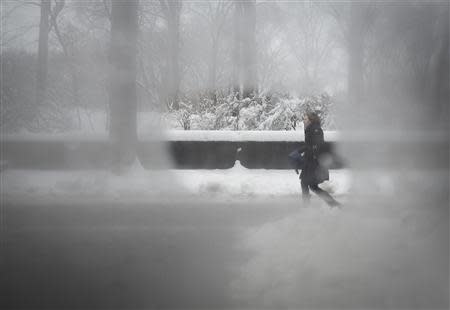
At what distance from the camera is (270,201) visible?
3.78 metres

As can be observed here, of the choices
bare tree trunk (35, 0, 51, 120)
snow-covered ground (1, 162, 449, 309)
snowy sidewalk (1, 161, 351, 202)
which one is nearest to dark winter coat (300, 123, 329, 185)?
snowy sidewalk (1, 161, 351, 202)

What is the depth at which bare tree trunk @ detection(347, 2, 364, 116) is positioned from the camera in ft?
5.36

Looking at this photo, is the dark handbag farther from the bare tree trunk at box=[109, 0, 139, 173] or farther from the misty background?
the bare tree trunk at box=[109, 0, 139, 173]

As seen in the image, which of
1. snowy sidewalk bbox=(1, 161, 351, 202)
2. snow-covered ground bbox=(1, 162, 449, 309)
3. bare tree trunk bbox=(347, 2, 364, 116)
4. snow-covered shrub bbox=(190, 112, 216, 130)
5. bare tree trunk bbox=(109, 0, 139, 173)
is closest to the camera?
snow-covered ground bbox=(1, 162, 449, 309)

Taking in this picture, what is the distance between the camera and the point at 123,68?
7.08 ft

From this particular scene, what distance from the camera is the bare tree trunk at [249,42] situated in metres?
1.85

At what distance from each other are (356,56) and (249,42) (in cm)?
54

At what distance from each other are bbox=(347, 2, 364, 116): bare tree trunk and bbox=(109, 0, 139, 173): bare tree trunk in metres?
1.16

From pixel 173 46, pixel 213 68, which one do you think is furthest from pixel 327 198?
pixel 173 46

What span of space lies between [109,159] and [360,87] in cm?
201

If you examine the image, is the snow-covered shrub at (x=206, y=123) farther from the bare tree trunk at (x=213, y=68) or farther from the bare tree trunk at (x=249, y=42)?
the bare tree trunk at (x=249, y=42)

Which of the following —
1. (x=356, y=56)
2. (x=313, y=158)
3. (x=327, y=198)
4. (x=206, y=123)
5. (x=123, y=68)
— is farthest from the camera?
(x=206, y=123)

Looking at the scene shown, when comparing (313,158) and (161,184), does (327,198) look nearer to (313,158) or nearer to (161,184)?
(313,158)

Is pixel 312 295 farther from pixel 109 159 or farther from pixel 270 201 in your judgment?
pixel 270 201
